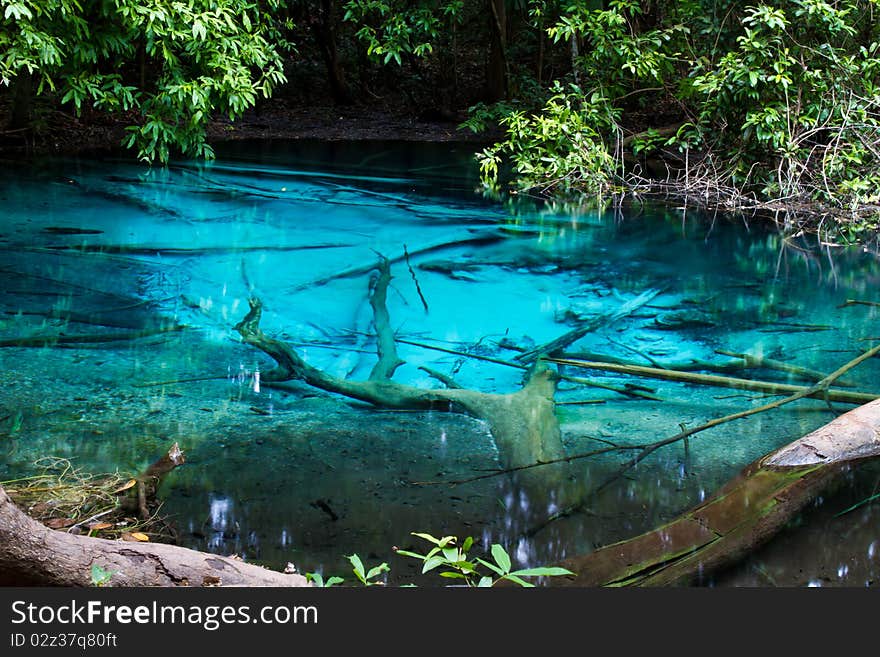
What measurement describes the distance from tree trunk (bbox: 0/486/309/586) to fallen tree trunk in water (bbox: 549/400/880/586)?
0.78 m

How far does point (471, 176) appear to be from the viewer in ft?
27.5

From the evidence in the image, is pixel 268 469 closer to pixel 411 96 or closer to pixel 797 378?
pixel 797 378

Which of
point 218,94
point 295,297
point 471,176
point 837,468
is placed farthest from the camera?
point 471,176

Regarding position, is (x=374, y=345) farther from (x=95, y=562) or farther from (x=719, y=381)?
(x=95, y=562)

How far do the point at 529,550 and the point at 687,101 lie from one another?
804cm

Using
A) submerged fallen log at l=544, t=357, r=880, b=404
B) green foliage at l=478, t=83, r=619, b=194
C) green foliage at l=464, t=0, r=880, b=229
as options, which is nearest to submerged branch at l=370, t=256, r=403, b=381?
submerged fallen log at l=544, t=357, r=880, b=404

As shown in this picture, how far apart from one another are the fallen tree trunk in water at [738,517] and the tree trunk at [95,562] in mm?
783

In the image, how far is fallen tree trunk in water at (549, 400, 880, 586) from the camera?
212cm

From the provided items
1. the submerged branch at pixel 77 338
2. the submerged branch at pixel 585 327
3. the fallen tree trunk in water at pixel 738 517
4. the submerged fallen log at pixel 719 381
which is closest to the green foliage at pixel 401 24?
the submerged branch at pixel 585 327

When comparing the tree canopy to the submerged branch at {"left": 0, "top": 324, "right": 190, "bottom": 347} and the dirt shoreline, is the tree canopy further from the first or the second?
the submerged branch at {"left": 0, "top": 324, "right": 190, "bottom": 347}

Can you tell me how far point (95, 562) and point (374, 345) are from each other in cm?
240

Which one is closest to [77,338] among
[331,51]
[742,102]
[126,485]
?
[126,485]

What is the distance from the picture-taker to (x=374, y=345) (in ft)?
12.9

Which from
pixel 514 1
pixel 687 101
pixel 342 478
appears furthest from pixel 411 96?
pixel 342 478
